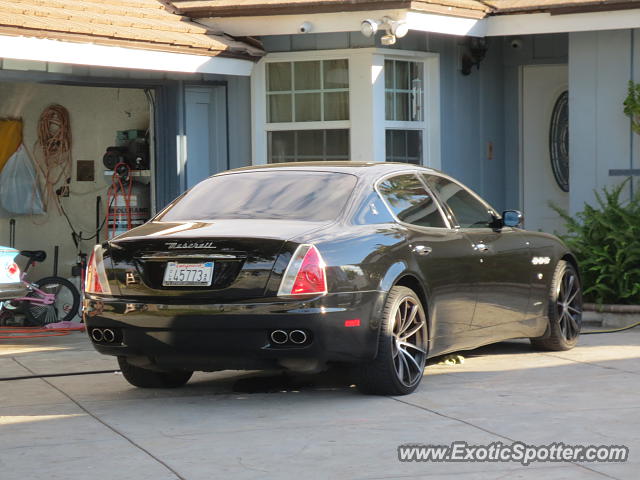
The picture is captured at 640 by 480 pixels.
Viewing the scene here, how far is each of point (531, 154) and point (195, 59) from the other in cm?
470

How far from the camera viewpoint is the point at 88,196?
15320mm

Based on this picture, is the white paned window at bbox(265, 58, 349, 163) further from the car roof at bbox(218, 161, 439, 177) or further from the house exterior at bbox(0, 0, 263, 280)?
the car roof at bbox(218, 161, 439, 177)

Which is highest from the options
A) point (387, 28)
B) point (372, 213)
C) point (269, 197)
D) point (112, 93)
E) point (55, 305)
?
point (387, 28)

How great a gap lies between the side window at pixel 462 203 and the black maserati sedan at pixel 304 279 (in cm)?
2

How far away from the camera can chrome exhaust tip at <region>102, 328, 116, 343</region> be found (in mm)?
7418

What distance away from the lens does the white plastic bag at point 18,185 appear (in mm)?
15383

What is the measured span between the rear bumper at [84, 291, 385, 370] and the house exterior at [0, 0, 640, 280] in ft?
16.1

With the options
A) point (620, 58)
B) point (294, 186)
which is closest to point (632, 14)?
point (620, 58)

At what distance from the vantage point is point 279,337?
7027 millimetres

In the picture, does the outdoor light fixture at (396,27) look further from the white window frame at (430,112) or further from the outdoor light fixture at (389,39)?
the white window frame at (430,112)

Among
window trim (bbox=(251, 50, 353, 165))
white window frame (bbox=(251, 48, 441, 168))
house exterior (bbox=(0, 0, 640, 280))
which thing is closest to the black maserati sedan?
house exterior (bbox=(0, 0, 640, 280))

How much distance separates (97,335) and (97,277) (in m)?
0.35

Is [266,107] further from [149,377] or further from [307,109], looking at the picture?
[149,377]

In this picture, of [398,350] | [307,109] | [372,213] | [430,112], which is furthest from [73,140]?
[398,350]
